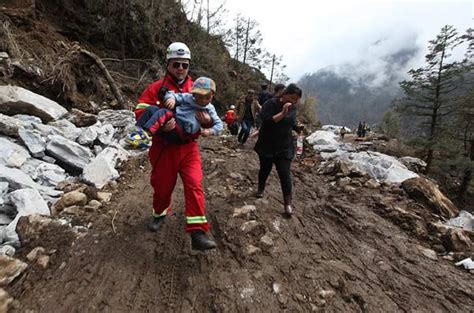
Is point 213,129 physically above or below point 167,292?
above

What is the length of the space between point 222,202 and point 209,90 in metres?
1.99

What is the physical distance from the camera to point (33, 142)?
12.9 ft

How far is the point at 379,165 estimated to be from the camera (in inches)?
226

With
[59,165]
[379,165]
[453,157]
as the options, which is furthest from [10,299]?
[453,157]

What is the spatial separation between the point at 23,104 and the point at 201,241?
484cm

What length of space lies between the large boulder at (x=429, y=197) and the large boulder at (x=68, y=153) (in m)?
5.37

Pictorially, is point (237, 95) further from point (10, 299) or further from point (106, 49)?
point (10, 299)

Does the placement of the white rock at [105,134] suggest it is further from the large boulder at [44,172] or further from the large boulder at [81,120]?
the large boulder at [44,172]

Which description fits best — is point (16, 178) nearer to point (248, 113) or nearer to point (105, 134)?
point (105, 134)

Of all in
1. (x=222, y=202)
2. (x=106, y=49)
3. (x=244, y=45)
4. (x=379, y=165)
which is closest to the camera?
(x=222, y=202)

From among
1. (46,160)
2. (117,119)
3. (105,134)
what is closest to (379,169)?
(105,134)

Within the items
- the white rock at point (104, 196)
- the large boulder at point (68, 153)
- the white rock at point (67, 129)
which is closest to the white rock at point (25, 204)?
the white rock at point (104, 196)

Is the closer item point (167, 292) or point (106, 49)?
point (167, 292)

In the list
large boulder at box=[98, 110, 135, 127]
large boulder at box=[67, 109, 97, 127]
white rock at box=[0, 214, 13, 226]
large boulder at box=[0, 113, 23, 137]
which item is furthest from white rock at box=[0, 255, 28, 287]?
large boulder at box=[98, 110, 135, 127]
